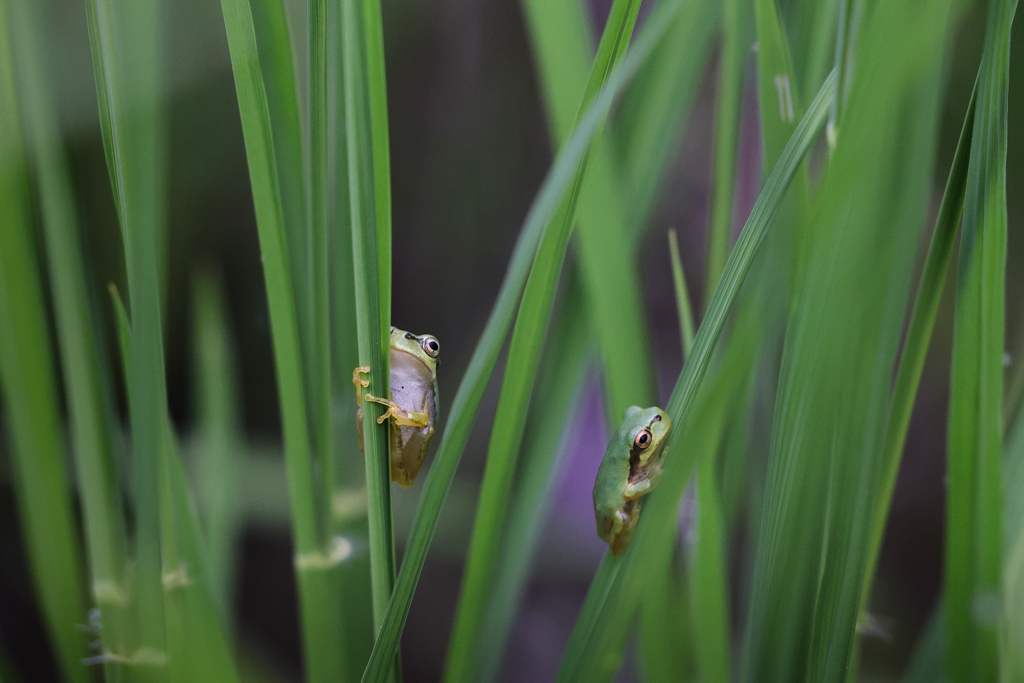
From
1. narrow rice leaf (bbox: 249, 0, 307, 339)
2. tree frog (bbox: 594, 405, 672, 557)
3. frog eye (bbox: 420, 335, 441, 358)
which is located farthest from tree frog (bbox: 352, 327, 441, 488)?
tree frog (bbox: 594, 405, 672, 557)

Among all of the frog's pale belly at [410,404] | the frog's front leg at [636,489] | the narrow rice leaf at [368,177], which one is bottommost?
the frog's front leg at [636,489]

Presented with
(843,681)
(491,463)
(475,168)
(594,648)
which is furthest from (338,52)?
(843,681)

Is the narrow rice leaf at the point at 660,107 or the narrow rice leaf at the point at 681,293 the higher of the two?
the narrow rice leaf at the point at 660,107

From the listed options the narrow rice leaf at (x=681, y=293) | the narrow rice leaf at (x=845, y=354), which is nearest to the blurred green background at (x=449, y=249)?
the narrow rice leaf at (x=681, y=293)

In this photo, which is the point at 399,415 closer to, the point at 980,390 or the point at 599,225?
the point at 599,225

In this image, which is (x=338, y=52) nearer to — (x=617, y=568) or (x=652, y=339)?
(x=652, y=339)

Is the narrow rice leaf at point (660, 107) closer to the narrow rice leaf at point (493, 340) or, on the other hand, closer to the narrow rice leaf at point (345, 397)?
the narrow rice leaf at point (493, 340)

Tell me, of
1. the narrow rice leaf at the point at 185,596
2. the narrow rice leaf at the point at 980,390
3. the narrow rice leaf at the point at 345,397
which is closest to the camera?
the narrow rice leaf at the point at 980,390
